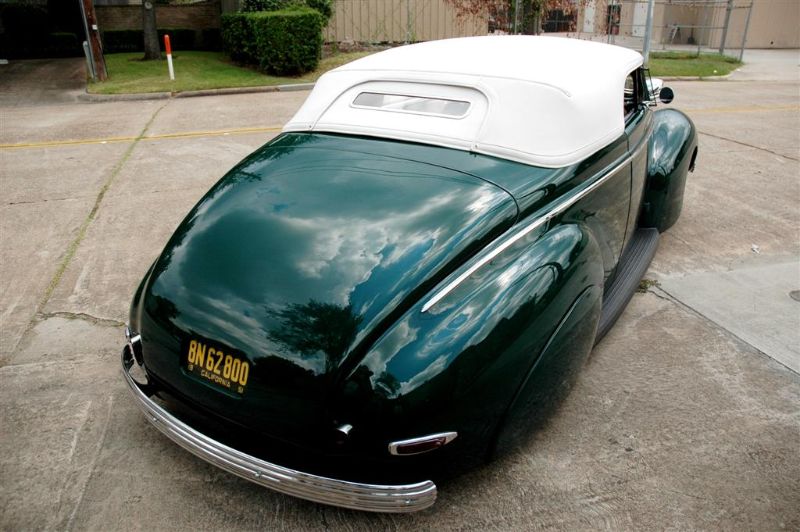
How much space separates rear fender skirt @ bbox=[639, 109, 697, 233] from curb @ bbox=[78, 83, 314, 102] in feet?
28.6

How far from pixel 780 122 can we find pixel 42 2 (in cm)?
2010

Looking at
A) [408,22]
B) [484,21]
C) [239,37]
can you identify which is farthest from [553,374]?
[484,21]

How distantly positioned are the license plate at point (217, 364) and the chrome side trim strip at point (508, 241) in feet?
2.18

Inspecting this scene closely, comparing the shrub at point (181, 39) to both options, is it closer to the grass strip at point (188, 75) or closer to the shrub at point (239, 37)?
the grass strip at point (188, 75)

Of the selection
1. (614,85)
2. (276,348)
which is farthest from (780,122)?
(276,348)

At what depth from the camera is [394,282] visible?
7.41 feet

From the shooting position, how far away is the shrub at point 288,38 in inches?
492

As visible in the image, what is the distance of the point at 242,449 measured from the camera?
2.25 metres

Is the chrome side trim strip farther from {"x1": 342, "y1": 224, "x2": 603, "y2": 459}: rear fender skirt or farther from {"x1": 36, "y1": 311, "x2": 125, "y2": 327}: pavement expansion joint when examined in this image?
{"x1": 36, "y1": 311, "x2": 125, "y2": 327}: pavement expansion joint

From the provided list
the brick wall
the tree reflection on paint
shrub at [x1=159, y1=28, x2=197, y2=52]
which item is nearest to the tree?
shrub at [x1=159, y1=28, x2=197, y2=52]

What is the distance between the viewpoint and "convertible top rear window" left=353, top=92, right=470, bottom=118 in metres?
3.04

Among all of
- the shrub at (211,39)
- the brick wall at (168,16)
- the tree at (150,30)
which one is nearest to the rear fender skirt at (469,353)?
→ the tree at (150,30)

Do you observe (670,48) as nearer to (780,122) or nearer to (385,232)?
(780,122)

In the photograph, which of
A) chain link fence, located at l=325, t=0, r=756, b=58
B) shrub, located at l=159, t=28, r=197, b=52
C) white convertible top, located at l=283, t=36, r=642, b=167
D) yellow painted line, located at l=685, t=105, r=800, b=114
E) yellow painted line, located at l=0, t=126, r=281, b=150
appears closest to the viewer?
white convertible top, located at l=283, t=36, r=642, b=167
